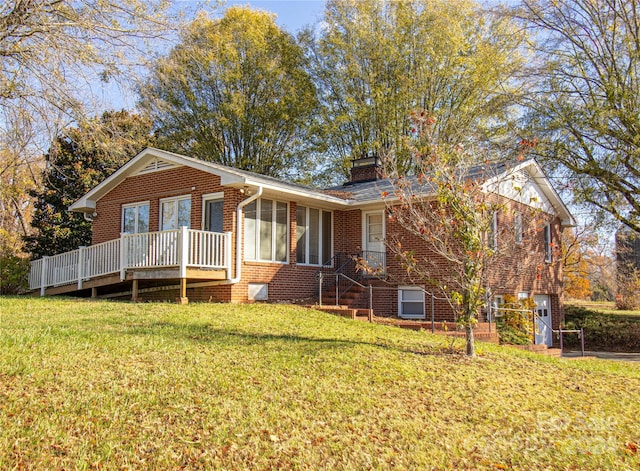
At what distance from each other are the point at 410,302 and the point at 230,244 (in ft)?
17.5

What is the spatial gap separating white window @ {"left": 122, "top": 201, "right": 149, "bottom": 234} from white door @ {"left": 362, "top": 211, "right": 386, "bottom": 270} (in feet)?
21.2

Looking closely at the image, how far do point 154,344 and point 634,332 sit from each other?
17.6 m

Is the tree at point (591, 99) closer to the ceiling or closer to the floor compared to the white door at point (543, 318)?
closer to the ceiling

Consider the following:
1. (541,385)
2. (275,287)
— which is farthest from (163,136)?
(541,385)

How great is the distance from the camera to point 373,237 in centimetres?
1625

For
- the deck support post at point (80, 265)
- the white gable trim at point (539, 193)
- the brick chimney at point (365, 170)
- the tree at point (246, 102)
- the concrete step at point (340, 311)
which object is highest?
the tree at point (246, 102)

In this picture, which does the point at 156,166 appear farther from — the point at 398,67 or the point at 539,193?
the point at 398,67

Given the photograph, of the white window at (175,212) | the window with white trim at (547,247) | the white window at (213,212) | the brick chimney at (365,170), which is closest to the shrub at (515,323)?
the window with white trim at (547,247)

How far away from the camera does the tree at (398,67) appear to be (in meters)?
26.3

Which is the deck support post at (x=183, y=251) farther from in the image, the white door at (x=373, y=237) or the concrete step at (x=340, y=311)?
the white door at (x=373, y=237)

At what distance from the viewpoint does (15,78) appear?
843cm

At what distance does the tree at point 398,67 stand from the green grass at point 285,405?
19132 millimetres

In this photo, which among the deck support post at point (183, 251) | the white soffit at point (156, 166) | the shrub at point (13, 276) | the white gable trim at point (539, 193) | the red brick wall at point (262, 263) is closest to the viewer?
the deck support post at point (183, 251)

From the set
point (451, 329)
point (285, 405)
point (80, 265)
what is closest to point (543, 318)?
point (451, 329)
